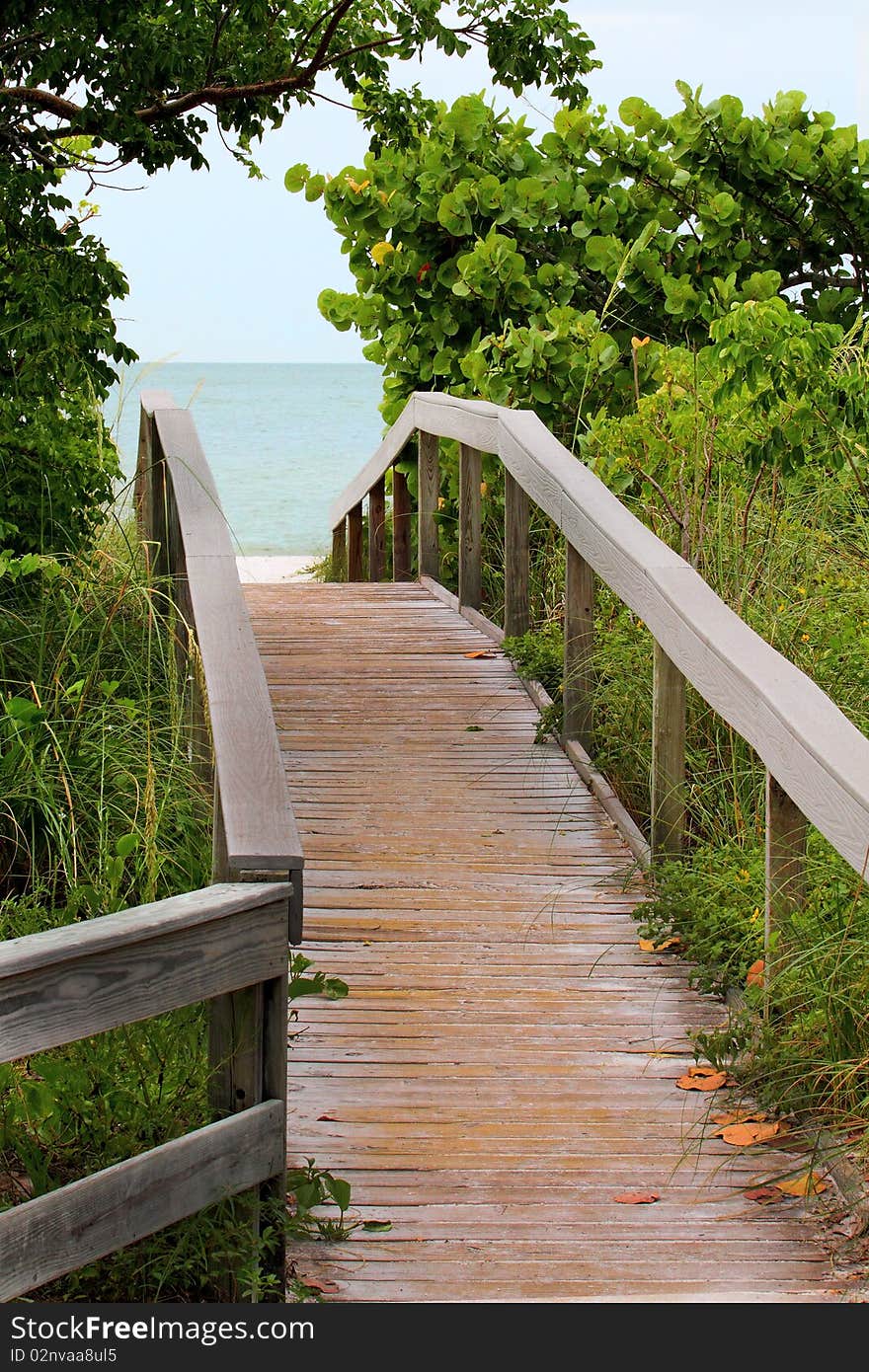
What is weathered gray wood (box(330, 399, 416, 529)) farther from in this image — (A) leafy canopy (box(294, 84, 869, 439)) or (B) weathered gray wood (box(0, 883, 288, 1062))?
(B) weathered gray wood (box(0, 883, 288, 1062))

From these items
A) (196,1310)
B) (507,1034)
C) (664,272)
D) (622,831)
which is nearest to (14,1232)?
(196,1310)

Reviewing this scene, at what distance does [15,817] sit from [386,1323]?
2189mm

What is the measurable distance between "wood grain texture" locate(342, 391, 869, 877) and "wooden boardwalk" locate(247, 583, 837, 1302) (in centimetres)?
78

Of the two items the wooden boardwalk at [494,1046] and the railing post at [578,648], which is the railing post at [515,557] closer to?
the wooden boardwalk at [494,1046]

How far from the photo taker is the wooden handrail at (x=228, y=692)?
2.81 m

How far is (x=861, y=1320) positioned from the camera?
2.80m

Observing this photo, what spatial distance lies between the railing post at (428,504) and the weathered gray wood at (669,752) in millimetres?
4443

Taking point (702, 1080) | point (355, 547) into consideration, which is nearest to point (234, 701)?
point (702, 1080)

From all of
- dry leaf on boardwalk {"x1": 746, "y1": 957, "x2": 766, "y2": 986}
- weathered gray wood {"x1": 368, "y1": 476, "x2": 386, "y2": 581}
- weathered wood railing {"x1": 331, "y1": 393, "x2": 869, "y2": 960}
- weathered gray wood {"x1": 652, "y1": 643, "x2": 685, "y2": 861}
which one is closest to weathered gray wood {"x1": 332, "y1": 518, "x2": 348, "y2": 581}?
Answer: weathered gray wood {"x1": 368, "y1": 476, "x2": 386, "y2": 581}

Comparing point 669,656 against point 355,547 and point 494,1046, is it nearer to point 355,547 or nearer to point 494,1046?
point 494,1046

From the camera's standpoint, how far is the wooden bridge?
8.86 feet

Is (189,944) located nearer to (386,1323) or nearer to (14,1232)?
(14,1232)

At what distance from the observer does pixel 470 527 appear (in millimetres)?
7895

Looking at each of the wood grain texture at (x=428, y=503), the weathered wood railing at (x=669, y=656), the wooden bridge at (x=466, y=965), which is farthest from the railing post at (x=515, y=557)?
the wood grain texture at (x=428, y=503)
